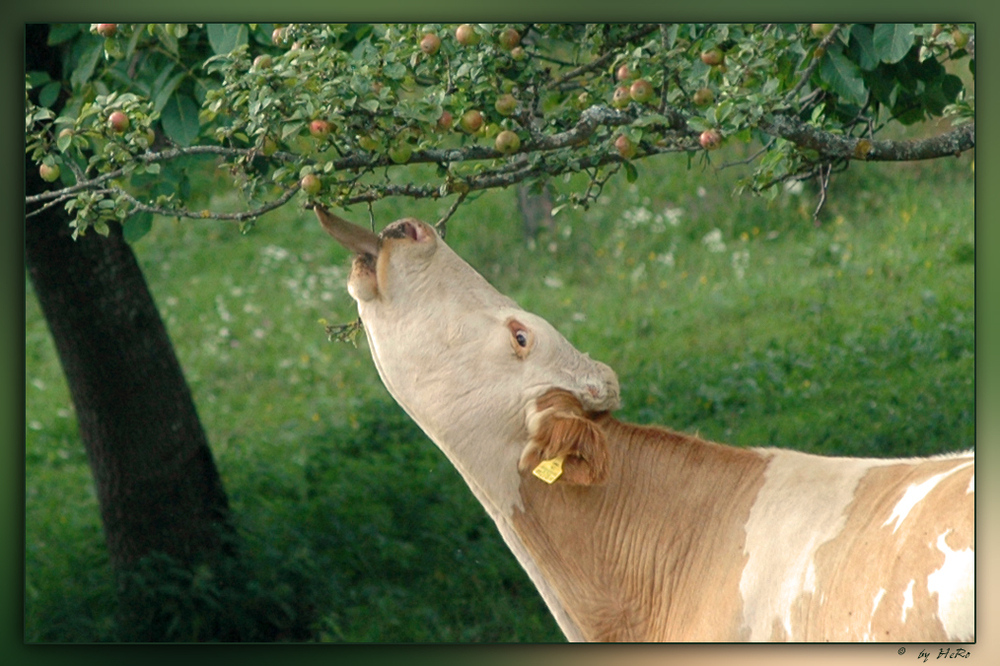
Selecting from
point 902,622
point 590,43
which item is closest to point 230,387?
point 590,43

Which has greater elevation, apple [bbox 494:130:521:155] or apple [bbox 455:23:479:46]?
apple [bbox 455:23:479:46]

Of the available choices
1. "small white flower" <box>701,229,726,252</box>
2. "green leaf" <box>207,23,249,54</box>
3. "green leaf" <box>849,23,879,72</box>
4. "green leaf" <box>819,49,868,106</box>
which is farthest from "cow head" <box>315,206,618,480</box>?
"small white flower" <box>701,229,726,252</box>

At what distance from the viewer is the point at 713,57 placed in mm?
2385

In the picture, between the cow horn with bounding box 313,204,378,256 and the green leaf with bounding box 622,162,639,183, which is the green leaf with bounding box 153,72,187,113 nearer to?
the cow horn with bounding box 313,204,378,256

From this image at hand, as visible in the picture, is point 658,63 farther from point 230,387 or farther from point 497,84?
point 230,387

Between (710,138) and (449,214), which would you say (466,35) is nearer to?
(449,214)

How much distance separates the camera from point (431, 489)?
163 inches

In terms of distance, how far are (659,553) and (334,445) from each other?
8.32 ft

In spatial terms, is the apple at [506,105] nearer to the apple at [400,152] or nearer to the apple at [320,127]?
the apple at [400,152]

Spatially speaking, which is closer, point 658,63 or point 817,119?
→ point 658,63

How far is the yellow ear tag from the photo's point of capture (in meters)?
2.10

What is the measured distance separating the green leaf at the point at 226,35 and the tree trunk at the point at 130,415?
1.10 m

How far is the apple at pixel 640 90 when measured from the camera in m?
2.30

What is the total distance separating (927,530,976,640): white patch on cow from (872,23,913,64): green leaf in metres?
1.21
